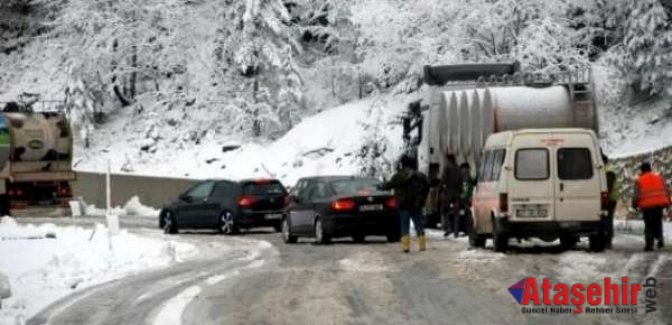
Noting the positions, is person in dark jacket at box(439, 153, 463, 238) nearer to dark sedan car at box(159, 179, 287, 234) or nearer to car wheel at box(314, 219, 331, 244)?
Result: car wheel at box(314, 219, 331, 244)

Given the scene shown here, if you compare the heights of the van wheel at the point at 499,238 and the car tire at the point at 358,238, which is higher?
the van wheel at the point at 499,238

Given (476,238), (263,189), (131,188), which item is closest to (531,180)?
(476,238)

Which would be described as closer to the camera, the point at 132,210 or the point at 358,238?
the point at 358,238

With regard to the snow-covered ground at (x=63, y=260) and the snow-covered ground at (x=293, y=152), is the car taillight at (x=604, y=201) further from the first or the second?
the snow-covered ground at (x=293, y=152)

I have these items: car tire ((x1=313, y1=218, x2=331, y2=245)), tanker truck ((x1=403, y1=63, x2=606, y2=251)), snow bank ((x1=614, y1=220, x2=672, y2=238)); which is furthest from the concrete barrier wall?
car tire ((x1=313, y1=218, x2=331, y2=245))

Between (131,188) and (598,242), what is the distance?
29.5m

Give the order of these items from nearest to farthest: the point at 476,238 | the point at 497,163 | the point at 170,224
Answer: the point at 497,163
the point at 476,238
the point at 170,224

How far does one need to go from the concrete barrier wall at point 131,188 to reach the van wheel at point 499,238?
930 inches

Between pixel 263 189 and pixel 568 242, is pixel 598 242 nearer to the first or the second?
pixel 568 242

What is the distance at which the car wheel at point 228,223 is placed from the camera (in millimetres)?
29808

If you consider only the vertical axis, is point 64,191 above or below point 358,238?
above

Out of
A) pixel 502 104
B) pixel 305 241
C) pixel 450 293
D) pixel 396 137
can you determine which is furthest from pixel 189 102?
pixel 450 293

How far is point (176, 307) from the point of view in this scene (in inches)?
530

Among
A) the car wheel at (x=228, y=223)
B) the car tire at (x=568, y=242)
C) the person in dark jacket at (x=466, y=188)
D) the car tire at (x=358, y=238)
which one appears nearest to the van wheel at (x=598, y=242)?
the car tire at (x=568, y=242)
